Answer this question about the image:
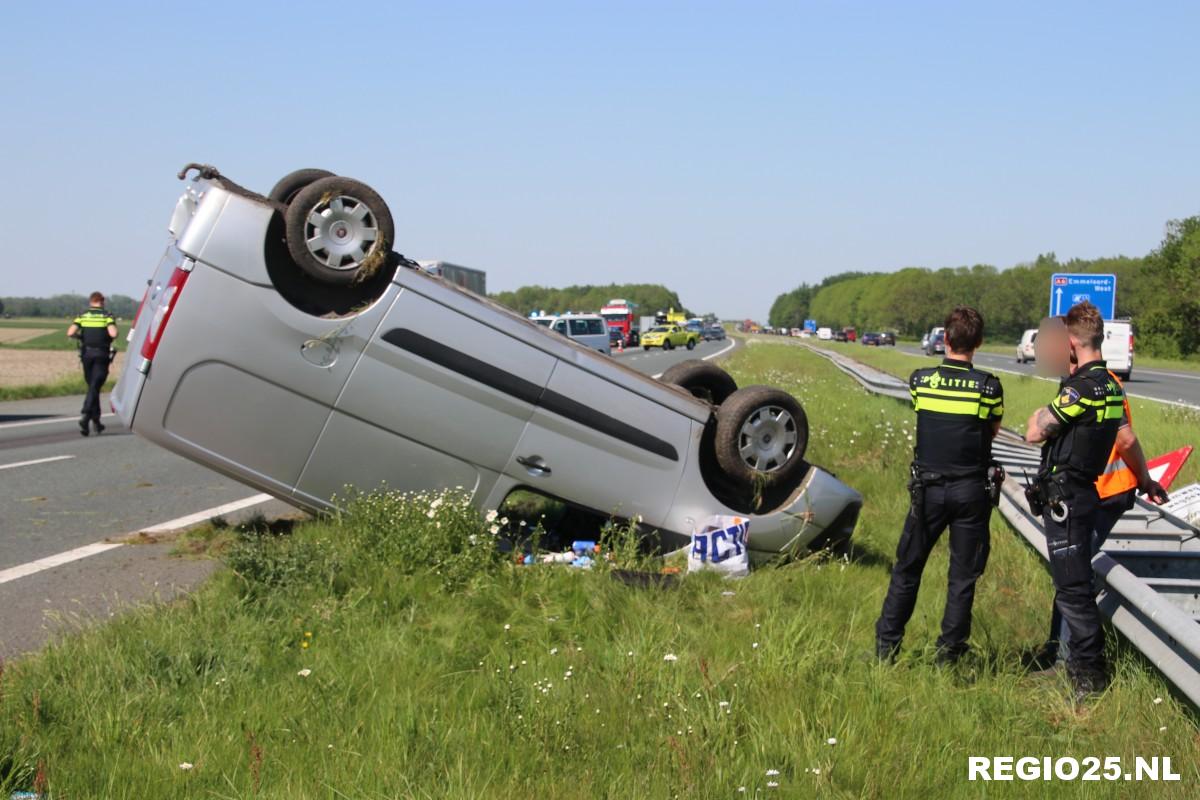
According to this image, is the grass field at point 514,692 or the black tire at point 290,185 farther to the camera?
the black tire at point 290,185

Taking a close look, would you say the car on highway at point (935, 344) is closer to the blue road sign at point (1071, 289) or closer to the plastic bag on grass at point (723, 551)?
the blue road sign at point (1071, 289)

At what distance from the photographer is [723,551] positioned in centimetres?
636

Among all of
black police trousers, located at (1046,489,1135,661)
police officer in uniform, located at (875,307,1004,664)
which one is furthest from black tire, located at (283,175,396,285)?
black police trousers, located at (1046,489,1135,661)

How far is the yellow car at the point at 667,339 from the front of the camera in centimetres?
7075

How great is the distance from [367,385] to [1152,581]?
153 inches

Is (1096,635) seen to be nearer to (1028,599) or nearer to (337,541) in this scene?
(1028,599)

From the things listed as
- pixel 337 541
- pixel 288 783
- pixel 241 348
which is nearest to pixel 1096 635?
pixel 288 783

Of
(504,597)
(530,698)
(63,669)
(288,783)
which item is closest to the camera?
(288,783)

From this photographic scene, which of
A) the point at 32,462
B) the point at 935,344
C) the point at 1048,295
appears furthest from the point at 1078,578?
the point at 1048,295

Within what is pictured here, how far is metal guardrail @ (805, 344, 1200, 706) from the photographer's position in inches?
152

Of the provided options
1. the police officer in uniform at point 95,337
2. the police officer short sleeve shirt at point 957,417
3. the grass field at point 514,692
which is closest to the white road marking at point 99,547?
the grass field at point 514,692

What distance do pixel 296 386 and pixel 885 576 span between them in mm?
3432

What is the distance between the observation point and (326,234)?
19.9ft

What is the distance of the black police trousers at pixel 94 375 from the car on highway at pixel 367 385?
8791 mm
